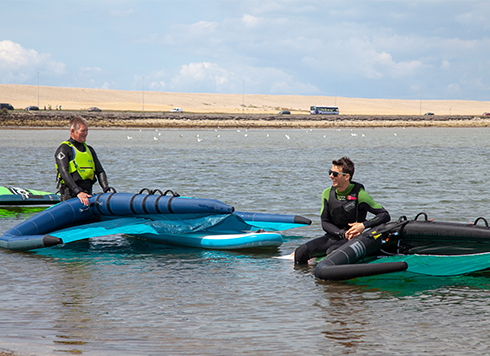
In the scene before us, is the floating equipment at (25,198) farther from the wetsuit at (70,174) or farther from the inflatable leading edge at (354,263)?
the inflatable leading edge at (354,263)

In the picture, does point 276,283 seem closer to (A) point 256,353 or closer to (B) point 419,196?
(A) point 256,353

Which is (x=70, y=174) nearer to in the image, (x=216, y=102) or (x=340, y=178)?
(x=340, y=178)

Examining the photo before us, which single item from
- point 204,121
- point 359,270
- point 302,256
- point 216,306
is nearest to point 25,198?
point 302,256

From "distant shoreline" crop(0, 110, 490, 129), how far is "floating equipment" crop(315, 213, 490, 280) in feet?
191

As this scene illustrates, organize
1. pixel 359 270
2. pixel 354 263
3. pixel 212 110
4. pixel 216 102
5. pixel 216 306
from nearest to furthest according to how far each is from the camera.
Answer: pixel 216 306, pixel 359 270, pixel 354 263, pixel 212 110, pixel 216 102

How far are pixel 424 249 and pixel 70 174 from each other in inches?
202

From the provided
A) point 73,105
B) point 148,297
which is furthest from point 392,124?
point 148,297

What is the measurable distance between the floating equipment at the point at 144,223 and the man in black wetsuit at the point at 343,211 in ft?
3.95

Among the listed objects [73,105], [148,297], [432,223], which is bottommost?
[148,297]

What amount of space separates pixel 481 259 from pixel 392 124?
7561cm

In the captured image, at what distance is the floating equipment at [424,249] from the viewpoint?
6637 millimetres

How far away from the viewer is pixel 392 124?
7962 cm

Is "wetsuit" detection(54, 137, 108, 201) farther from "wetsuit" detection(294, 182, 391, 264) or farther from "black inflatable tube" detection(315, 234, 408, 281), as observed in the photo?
"black inflatable tube" detection(315, 234, 408, 281)

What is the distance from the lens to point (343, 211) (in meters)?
7.11
